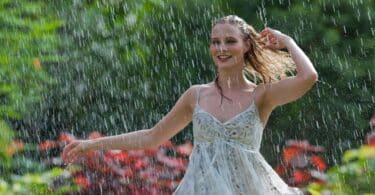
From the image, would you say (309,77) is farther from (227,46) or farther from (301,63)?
(227,46)

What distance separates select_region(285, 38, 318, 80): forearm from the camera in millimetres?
4090

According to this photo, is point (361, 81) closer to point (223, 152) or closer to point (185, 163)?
point (185, 163)

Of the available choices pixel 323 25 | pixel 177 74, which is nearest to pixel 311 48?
pixel 323 25

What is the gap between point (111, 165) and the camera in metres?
6.34

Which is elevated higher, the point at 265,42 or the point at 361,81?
the point at 265,42

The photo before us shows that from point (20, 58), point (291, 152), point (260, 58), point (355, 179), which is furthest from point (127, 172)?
point (260, 58)

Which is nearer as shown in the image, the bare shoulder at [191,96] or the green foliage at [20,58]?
the bare shoulder at [191,96]

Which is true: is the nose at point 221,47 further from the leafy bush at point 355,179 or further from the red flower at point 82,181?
the red flower at point 82,181

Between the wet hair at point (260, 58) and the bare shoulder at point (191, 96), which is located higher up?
the wet hair at point (260, 58)

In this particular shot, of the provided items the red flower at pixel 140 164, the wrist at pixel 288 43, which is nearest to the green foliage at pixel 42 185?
the red flower at pixel 140 164

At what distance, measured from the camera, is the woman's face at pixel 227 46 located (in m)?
4.26

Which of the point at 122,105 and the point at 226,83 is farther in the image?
the point at 122,105

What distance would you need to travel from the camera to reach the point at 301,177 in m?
6.23

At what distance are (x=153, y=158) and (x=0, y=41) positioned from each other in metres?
1.52
